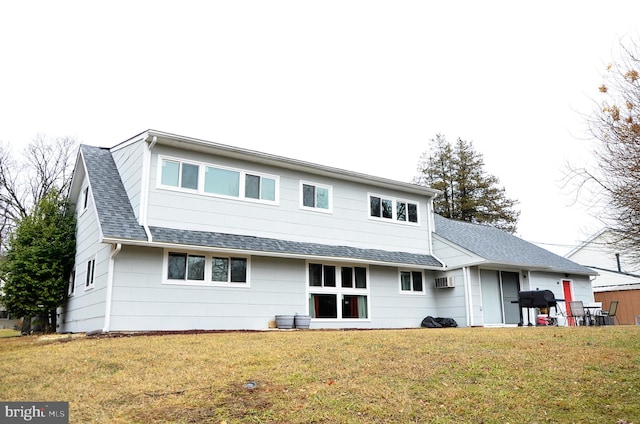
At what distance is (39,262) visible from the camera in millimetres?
16109

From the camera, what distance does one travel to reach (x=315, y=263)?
→ 15273mm

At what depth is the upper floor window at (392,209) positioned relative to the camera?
17.4 meters

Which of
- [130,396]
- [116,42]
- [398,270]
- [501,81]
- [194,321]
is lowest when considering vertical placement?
[130,396]

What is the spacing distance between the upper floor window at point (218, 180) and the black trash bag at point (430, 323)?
7019 millimetres

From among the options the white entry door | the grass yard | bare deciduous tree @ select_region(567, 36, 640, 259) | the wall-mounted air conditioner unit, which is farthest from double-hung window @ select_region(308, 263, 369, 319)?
bare deciduous tree @ select_region(567, 36, 640, 259)

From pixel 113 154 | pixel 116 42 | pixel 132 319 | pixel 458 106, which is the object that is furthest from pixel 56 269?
pixel 458 106

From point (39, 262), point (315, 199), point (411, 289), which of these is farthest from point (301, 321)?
point (39, 262)

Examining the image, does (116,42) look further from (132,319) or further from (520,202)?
(520,202)

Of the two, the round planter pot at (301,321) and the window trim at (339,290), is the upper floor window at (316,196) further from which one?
the round planter pot at (301,321)

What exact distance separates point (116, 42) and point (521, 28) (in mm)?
11499

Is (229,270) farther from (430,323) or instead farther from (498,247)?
(498,247)

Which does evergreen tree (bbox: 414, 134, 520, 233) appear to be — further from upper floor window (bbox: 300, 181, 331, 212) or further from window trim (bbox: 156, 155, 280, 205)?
window trim (bbox: 156, 155, 280, 205)

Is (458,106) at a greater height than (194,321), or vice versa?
(458,106)

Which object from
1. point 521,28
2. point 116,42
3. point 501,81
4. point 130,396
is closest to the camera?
point 130,396
